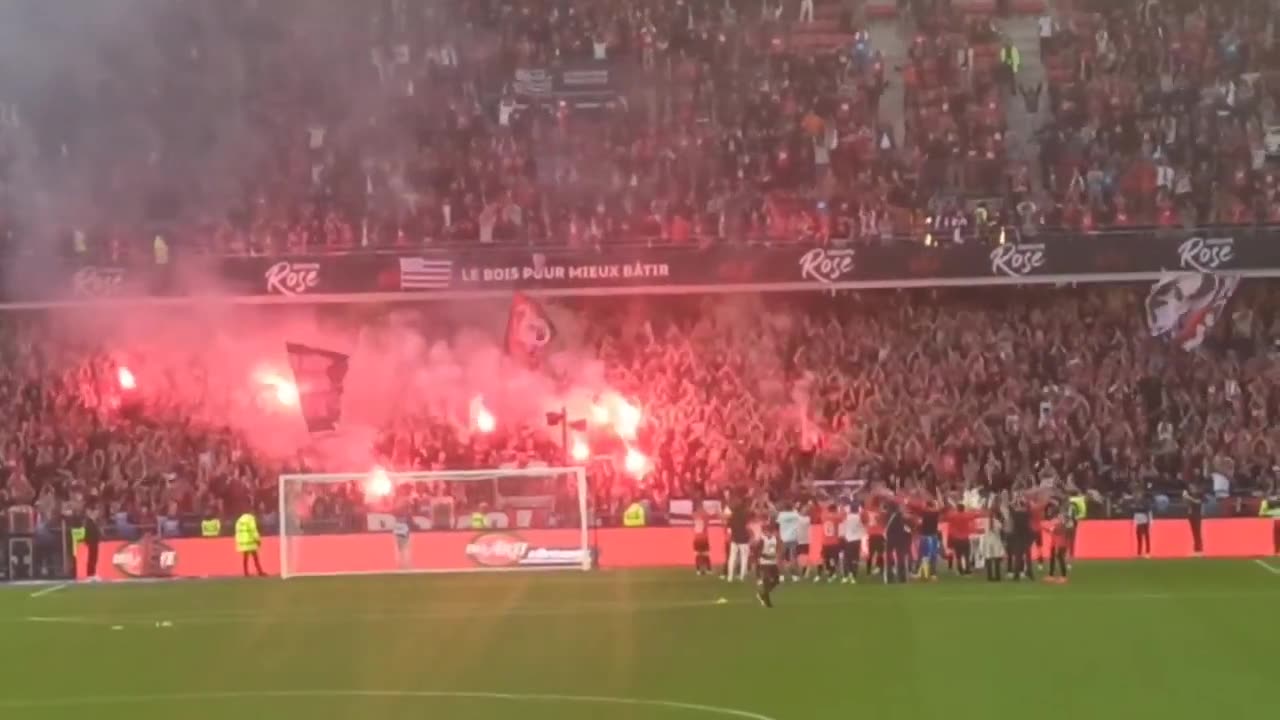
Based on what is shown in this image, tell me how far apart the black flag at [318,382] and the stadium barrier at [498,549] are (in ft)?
10.8

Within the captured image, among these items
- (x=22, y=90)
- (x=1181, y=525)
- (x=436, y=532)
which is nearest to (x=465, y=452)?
(x=436, y=532)

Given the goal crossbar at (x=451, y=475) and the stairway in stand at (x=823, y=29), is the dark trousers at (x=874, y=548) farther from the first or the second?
the stairway in stand at (x=823, y=29)

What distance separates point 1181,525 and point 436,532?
11.6 meters

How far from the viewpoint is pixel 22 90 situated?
21.9 m

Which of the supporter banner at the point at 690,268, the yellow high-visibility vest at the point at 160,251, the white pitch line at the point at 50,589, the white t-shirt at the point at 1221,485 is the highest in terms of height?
the yellow high-visibility vest at the point at 160,251

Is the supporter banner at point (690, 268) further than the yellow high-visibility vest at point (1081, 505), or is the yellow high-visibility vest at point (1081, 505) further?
the supporter banner at point (690, 268)

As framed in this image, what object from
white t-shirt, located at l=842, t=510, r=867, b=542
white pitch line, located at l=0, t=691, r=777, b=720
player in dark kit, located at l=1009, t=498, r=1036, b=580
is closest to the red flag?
white t-shirt, located at l=842, t=510, r=867, b=542

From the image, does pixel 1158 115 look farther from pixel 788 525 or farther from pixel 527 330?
pixel 788 525

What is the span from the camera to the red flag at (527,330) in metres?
26.0

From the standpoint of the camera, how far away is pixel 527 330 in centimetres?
2602

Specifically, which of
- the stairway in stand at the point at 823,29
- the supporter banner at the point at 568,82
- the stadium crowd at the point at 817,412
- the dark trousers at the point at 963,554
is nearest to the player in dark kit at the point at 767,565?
the dark trousers at the point at 963,554

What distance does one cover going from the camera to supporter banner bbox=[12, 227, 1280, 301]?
82.2ft

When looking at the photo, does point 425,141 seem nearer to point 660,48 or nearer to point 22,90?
point 660,48

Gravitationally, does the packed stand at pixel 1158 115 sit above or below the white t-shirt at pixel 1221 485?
above
